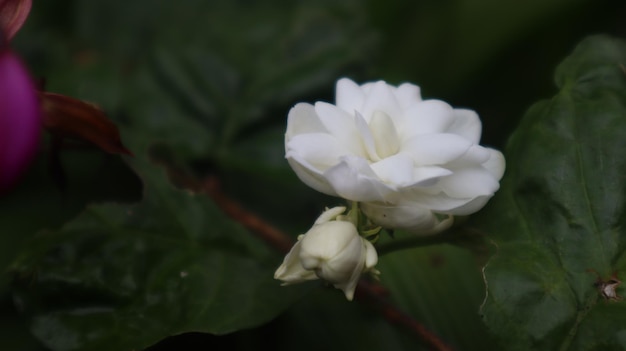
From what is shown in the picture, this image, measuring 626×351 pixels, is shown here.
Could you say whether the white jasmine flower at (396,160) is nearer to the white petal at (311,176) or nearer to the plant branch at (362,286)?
the white petal at (311,176)

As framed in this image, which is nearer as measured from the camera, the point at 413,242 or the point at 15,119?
the point at 15,119

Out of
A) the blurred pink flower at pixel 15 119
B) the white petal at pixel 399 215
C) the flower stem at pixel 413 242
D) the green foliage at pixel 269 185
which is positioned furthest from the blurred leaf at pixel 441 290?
the blurred pink flower at pixel 15 119

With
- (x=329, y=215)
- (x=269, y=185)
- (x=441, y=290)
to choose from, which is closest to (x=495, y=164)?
(x=329, y=215)

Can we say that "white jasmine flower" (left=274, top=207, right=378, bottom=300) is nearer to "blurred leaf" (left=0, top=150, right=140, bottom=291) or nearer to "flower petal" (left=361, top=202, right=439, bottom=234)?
"flower petal" (left=361, top=202, right=439, bottom=234)

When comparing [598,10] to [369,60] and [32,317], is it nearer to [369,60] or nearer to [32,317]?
[369,60]

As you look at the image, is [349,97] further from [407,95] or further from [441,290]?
[441,290]

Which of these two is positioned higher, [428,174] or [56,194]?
[428,174]

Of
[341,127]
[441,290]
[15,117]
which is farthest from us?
[441,290]
